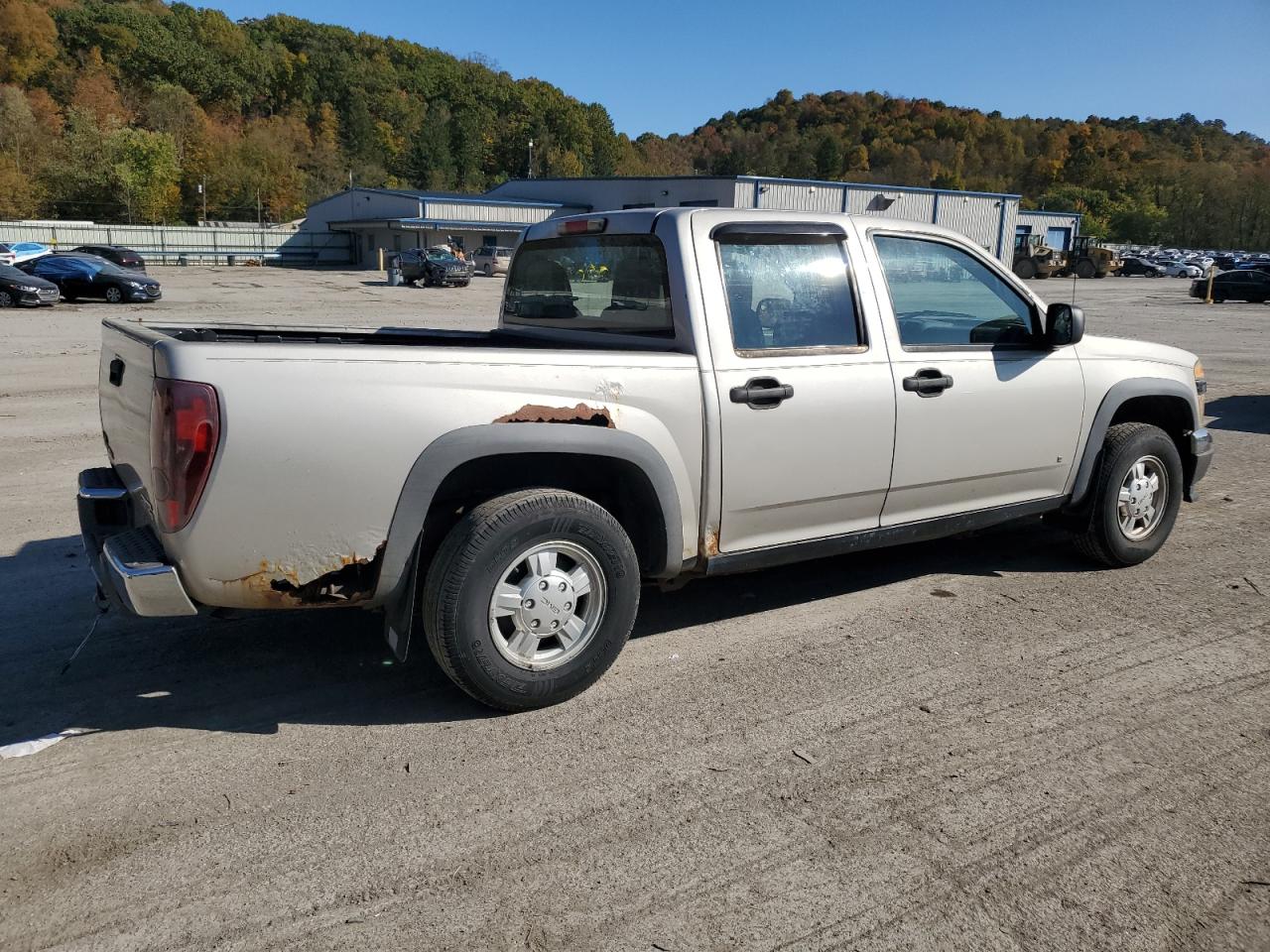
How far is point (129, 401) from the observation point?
3.64 metres

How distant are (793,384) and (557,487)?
1089mm

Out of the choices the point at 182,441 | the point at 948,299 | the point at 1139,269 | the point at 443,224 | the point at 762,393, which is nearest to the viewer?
the point at 182,441

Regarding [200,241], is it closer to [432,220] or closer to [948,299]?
[432,220]

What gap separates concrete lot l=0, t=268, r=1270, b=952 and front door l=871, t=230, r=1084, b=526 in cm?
63

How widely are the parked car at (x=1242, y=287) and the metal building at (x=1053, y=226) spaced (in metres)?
32.0

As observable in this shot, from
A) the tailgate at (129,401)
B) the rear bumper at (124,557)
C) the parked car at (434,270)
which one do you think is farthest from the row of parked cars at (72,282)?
the rear bumper at (124,557)

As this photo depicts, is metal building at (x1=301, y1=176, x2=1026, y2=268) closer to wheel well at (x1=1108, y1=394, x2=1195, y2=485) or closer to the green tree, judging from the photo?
the green tree

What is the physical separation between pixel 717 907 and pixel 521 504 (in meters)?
1.51

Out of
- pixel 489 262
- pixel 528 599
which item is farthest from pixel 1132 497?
pixel 489 262

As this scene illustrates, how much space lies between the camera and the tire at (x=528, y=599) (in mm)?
3518

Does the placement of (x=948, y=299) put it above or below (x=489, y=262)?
below

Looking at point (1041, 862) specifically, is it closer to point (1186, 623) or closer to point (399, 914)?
point (399, 914)

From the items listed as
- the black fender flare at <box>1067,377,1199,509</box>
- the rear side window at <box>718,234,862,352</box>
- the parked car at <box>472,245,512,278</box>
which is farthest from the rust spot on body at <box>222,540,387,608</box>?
the parked car at <box>472,245,512,278</box>

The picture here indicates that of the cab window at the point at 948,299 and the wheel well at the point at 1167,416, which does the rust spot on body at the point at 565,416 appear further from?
the wheel well at the point at 1167,416
